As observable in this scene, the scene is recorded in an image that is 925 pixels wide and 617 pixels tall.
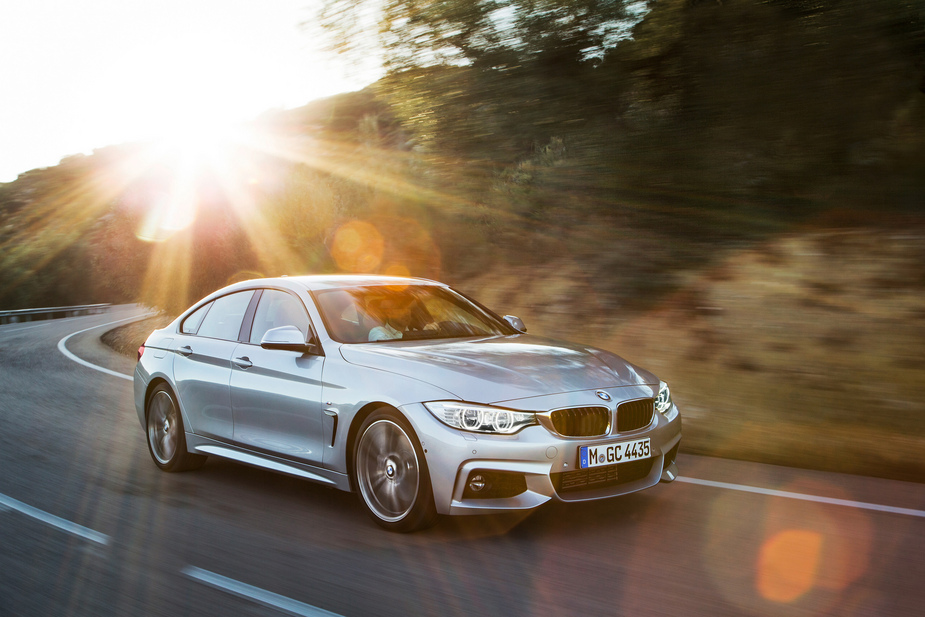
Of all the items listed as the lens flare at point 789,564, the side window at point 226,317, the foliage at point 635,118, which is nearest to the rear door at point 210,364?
the side window at point 226,317

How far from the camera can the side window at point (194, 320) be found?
23.5ft

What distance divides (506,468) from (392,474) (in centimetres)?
77

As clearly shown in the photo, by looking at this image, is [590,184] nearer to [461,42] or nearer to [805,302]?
[461,42]

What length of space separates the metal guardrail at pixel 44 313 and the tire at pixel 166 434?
35.3 meters

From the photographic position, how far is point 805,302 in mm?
8930

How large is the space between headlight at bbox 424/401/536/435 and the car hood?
0.05 metres

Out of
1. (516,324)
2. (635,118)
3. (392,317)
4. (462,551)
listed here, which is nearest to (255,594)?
(462,551)

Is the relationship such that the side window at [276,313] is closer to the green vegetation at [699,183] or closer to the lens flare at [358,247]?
the green vegetation at [699,183]

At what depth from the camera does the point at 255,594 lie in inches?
164

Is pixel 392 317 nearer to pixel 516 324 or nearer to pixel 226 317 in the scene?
pixel 516 324

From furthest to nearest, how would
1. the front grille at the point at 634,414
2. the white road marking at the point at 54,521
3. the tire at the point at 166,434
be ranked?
the tire at the point at 166,434, the white road marking at the point at 54,521, the front grille at the point at 634,414

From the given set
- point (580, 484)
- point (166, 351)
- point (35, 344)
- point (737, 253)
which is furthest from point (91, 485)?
point (35, 344)

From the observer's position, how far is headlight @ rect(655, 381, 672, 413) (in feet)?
17.6

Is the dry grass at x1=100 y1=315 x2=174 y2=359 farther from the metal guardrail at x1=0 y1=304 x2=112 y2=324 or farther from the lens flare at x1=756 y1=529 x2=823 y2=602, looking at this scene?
the lens flare at x1=756 y1=529 x2=823 y2=602
